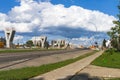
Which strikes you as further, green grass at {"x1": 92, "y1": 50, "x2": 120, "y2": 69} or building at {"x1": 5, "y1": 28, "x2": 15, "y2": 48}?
building at {"x1": 5, "y1": 28, "x2": 15, "y2": 48}

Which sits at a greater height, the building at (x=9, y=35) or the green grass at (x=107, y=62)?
the building at (x=9, y=35)

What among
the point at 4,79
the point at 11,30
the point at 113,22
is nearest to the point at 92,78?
the point at 4,79

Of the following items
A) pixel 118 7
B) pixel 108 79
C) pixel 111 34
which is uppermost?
pixel 118 7

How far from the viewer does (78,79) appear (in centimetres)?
1441

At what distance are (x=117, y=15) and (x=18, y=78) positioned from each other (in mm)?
67717

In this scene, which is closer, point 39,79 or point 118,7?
point 39,79

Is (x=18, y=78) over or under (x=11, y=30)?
under

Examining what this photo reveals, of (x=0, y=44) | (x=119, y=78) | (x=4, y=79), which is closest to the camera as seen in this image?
(x=4, y=79)

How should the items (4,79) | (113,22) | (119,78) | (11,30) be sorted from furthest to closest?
(11,30)
(113,22)
(119,78)
(4,79)

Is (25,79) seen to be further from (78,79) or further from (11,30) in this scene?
(11,30)

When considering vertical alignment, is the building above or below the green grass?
above

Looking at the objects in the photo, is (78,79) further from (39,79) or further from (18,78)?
(18,78)

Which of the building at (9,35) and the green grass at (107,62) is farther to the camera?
the building at (9,35)

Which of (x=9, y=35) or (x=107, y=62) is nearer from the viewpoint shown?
(x=107, y=62)
